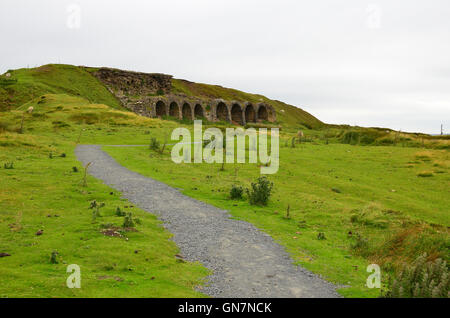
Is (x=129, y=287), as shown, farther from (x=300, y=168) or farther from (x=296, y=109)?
(x=296, y=109)

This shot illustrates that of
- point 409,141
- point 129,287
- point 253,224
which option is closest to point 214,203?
point 253,224

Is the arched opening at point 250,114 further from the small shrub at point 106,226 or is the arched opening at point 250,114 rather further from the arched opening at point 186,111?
the small shrub at point 106,226

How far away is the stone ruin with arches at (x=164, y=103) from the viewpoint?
86.5m

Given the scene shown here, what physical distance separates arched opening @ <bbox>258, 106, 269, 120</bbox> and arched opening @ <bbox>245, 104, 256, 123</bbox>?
2.57m

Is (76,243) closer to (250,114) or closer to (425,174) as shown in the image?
(425,174)

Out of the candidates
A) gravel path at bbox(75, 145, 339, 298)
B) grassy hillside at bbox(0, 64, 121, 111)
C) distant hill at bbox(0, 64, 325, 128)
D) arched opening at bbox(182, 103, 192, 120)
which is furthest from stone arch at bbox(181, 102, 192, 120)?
gravel path at bbox(75, 145, 339, 298)

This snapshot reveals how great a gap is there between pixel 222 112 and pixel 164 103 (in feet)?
81.7

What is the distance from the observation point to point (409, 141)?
174 ft

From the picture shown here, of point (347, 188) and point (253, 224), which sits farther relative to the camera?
point (347, 188)

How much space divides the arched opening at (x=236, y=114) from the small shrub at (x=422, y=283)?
102 meters

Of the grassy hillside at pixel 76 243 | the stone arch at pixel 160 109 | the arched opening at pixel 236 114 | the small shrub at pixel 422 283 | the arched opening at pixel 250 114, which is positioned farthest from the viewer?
the arched opening at pixel 250 114

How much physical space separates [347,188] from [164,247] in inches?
702

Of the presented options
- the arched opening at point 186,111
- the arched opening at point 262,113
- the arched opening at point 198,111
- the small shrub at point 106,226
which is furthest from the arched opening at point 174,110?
the small shrub at point 106,226

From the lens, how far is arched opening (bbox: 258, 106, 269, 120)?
115188 millimetres
